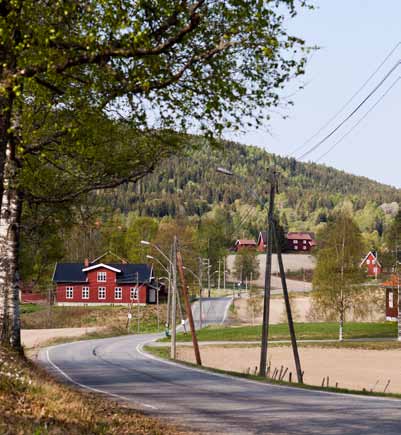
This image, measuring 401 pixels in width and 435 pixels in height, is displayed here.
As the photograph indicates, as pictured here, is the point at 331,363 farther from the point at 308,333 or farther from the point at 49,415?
the point at 49,415

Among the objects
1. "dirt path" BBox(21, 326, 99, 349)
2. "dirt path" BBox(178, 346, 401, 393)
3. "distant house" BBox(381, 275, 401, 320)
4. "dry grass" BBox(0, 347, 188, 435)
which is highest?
"dry grass" BBox(0, 347, 188, 435)

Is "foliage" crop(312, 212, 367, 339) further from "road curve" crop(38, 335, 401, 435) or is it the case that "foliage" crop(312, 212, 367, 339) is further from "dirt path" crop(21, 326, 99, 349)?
"road curve" crop(38, 335, 401, 435)

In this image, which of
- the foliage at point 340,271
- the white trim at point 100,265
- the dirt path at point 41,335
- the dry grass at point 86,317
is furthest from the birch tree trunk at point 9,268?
the white trim at point 100,265

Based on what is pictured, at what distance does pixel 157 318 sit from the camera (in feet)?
307

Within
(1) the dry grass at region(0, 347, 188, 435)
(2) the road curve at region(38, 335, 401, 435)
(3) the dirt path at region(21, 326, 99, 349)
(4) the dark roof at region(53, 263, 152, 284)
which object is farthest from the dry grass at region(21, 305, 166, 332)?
(1) the dry grass at region(0, 347, 188, 435)

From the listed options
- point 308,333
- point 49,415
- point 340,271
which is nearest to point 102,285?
point 308,333

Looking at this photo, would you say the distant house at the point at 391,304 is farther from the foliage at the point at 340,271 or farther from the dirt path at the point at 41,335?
the dirt path at the point at 41,335

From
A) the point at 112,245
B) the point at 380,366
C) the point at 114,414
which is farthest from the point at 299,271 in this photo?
the point at 114,414

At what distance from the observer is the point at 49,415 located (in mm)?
10727

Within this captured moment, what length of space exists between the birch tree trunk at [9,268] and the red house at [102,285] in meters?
87.5

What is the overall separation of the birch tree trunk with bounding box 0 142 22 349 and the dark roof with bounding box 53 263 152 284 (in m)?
87.2

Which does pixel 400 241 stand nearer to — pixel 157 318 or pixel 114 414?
pixel 157 318

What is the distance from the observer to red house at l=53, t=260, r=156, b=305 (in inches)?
4149

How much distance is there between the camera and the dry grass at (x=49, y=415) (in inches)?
390
